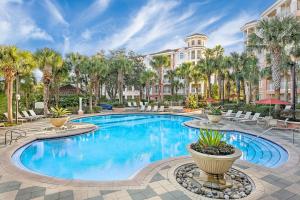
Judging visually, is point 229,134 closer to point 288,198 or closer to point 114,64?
point 288,198

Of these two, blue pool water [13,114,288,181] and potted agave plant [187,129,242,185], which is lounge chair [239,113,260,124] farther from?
potted agave plant [187,129,242,185]

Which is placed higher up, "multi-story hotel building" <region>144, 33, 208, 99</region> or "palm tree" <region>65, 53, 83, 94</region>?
"multi-story hotel building" <region>144, 33, 208, 99</region>

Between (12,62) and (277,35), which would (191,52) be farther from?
(12,62)

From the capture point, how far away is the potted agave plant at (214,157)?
4.36 meters

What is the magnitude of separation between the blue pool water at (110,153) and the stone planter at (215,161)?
262 centimetres

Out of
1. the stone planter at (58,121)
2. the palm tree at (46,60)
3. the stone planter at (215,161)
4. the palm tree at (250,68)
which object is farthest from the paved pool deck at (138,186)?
the palm tree at (250,68)

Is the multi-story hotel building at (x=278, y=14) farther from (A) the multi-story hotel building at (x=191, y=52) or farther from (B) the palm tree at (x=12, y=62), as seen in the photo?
(B) the palm tree at (x=12, y=62)

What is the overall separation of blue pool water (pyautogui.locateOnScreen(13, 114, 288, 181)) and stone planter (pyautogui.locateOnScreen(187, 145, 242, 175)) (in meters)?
2.62

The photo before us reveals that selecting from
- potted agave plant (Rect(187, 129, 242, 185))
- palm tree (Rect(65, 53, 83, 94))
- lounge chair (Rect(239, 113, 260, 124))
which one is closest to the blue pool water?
potted agave plant (Rect(187, 129, 242, 185))

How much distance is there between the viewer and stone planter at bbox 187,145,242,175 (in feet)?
14.2

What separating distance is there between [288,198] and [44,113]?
2069 centimetres

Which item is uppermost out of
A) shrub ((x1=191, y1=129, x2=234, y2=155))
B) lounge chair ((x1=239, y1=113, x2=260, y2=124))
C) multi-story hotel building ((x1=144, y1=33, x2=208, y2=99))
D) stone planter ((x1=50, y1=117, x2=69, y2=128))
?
multi-story hotel building ((x1=144, y1=33, x2=208, y2=99))

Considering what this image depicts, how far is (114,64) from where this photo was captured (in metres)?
32.1

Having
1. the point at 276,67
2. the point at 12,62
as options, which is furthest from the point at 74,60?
the point at 276,67
